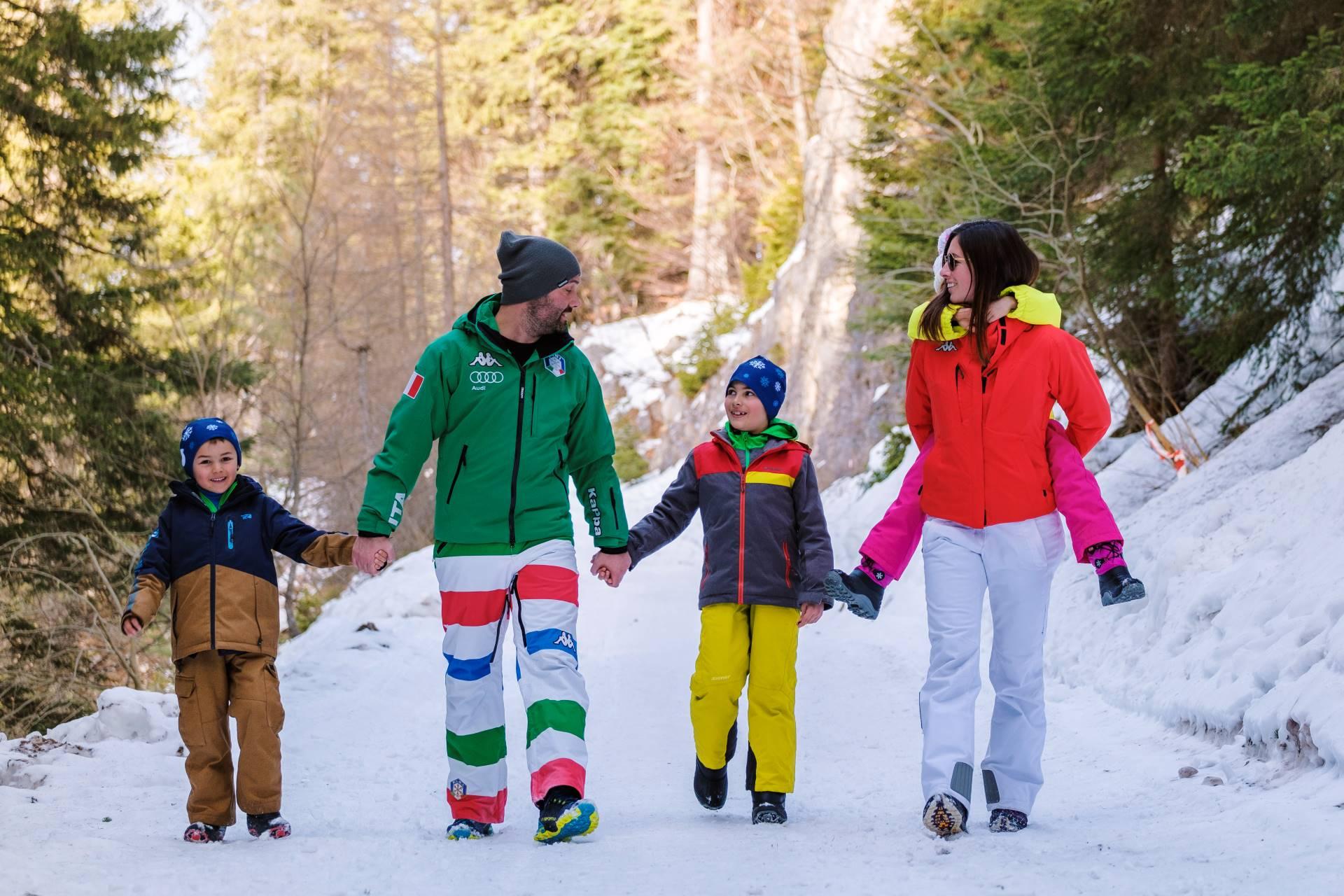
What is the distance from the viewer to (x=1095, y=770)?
5.11m

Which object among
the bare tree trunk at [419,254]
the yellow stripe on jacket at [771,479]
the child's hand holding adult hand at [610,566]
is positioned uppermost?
the bare tree trunk at [419,254]

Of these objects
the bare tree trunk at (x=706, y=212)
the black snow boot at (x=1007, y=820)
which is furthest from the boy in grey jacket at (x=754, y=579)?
the bare tree trunk at (x=706, y=212)

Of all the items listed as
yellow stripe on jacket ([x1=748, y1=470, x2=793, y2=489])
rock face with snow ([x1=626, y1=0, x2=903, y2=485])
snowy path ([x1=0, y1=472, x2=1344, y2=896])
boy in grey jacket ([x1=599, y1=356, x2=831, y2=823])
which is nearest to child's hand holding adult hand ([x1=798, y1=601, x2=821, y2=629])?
boy in grey jacket ([x1=599, y1=356, x2=831, y2=823])

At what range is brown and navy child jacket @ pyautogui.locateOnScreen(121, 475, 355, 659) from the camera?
4414 millimetres

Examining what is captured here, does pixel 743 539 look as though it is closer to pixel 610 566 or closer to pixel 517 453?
pixel 610 566

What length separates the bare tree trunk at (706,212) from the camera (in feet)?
116

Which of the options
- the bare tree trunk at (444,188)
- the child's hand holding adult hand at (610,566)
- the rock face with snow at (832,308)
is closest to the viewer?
the child's hand holding adult hand at (610,566)

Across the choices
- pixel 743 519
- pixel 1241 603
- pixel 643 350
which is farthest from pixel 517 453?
pixel 643 350

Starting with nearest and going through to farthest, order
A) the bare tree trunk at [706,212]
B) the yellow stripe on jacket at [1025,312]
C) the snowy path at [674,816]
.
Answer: the snowy path at [674,816] → the yellow stripe on jacket at [1025,312] → the bare tree trunk at [706,212]

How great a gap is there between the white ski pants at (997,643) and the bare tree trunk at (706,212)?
3163 cm

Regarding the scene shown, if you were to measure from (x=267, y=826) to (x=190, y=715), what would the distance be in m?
0.49

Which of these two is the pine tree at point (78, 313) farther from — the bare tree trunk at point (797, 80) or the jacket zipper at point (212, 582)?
the bare tree trunk at point (797, 80)

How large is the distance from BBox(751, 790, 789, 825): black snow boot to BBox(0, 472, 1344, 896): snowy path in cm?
8

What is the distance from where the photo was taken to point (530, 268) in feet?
14.9
